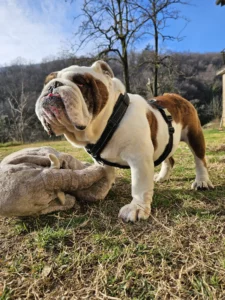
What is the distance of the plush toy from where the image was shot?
1792 mm

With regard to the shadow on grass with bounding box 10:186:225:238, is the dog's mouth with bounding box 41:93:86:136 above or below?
above

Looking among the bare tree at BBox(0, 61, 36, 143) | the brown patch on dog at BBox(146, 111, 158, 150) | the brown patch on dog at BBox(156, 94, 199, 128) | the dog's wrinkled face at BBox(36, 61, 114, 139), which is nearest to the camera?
the dog's wrinkled face at BBox(36, 61, 114, 139)

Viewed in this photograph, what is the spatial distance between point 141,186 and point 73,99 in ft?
2.69

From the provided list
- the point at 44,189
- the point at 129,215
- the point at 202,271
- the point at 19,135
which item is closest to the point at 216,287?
the point at 202,271

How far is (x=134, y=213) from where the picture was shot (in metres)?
1.86

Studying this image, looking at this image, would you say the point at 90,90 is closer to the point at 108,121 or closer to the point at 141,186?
the point at 108,121

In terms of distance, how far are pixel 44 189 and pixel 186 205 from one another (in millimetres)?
1131

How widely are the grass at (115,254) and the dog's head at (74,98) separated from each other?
0.68 m

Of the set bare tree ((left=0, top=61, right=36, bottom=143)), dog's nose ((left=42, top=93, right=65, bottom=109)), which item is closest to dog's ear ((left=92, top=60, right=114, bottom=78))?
dog's nose ((left=42, top=93, right=65, bottom=109))

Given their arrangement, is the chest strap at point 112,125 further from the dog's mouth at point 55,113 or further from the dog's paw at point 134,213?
the dog's paw at point 134,213

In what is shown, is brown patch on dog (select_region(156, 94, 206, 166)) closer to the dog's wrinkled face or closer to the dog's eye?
the dog's wrinkled face

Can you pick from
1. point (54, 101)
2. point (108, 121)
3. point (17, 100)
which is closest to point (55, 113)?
point (54, 101)

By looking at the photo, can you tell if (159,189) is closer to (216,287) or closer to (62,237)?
(62,237)

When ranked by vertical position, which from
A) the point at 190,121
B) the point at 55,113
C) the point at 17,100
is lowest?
the point at 17,100
